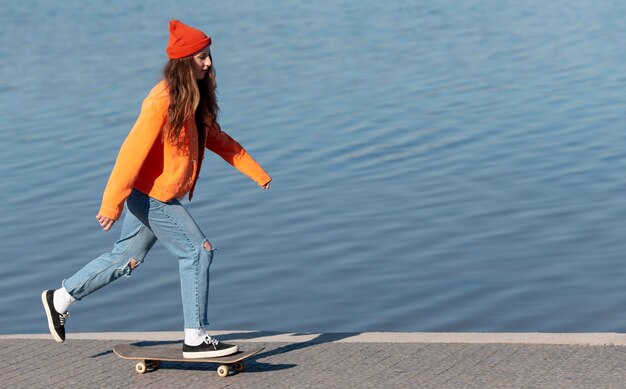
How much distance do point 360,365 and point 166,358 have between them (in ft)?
3.18

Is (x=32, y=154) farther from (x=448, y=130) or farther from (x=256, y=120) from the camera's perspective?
(x=448, y=130)

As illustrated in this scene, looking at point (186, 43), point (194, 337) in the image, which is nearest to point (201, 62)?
A: point (186, 43)

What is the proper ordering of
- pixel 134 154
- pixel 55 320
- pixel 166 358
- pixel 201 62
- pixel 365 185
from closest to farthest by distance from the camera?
pixel 134 154
pixel 201 62
pixel 166 358
pixel 55 320
pixel 365 185

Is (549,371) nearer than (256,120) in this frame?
Yes

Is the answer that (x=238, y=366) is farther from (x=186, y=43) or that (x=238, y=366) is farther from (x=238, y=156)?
(x=186, y=43)

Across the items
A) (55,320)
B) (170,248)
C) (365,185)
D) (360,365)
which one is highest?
(170,248)

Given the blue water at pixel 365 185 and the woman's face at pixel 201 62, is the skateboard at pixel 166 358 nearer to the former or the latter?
the woman's face at pixel 201 62

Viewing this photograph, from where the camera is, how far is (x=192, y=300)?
671 cm

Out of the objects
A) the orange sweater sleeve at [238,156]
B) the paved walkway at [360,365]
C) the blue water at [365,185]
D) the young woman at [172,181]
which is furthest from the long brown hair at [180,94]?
the blue water at [365,185]

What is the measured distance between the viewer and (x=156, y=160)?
6586 mm

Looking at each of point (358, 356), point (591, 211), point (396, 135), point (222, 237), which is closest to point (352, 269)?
point (222, 237)

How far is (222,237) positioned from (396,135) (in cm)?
500

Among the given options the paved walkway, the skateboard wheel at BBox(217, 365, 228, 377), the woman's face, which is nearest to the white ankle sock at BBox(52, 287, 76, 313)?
the paved walkway

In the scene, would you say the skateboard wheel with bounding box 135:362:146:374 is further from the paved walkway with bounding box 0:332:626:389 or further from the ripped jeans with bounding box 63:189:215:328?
the ripped jeans with bounding box 63:189:215:328
